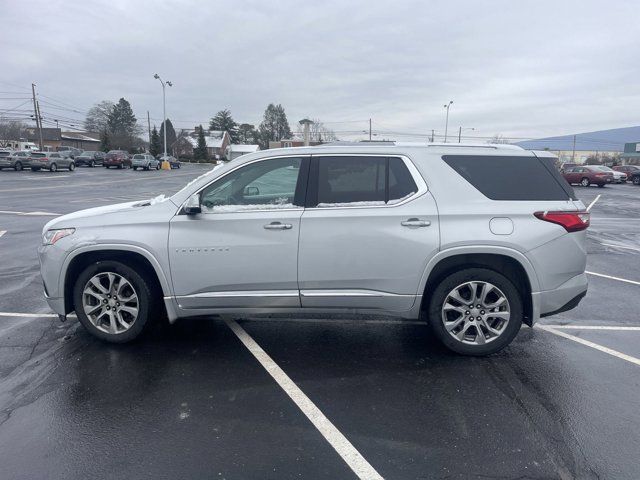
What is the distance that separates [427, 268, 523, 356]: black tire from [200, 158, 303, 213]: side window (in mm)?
1495

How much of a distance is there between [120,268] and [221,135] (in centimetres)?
11232

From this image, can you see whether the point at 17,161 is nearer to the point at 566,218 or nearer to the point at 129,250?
the point at 129,250

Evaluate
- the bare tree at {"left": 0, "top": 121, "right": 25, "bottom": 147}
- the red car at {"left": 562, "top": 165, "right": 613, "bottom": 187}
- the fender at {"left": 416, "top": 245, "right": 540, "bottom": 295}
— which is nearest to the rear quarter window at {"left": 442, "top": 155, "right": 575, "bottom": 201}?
the fender at {"left": 416, "top": 245, "right": 540, "bottom": 295}

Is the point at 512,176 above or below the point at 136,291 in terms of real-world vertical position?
above

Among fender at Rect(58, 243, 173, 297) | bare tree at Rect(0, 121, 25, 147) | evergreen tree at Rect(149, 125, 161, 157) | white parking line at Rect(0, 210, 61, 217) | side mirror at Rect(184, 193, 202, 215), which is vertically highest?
bare tree at Rect(0, 121, 25, 147)

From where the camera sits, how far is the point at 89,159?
2089 inches

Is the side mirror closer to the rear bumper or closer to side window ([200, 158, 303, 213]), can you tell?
side window ([200, 158, 303, 213])

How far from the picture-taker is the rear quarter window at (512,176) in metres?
4.03

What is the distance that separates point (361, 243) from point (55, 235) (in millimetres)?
2820

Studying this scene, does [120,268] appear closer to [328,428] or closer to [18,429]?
[18,429]

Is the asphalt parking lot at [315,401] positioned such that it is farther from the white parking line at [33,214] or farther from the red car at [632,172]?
the red car at [632,172]

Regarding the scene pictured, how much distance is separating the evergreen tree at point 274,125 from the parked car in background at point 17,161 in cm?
7524

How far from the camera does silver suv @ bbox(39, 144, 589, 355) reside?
3.93m

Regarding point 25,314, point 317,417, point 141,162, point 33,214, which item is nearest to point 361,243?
point 317,417
